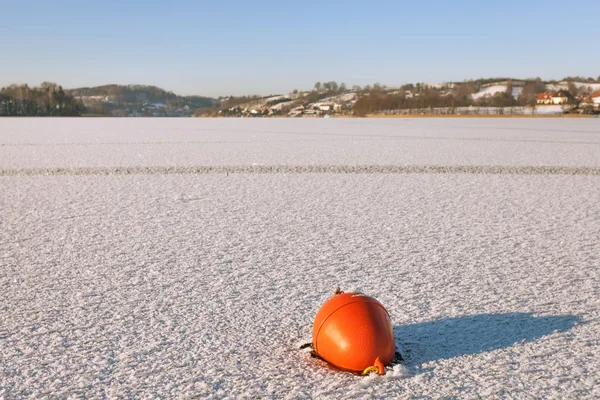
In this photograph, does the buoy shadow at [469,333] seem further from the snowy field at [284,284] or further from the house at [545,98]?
the house at [545,98]

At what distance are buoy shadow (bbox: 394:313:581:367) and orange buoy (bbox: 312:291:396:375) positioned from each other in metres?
0.23

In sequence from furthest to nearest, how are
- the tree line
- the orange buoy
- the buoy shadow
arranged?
the tree line, the buoy shadow, the orange buoy

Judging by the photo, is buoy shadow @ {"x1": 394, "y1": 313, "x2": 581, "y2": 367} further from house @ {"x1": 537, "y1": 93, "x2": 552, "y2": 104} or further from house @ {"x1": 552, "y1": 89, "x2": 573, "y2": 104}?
house @ {"x1": 537, "y1": 93, "x2": 552, "y2": 104}

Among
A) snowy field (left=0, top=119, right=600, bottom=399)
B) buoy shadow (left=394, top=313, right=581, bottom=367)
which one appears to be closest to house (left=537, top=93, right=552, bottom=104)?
snowy field (left=0, top=119, right=600, bottom=399)

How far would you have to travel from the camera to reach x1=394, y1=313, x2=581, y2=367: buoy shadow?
2498 mm

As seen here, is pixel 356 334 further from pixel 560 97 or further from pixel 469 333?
pixel 560 97

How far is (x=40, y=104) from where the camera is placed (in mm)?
88375

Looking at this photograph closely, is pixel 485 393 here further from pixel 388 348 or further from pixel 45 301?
pixel 45 301

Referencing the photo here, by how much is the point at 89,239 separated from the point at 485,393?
3.34 meters

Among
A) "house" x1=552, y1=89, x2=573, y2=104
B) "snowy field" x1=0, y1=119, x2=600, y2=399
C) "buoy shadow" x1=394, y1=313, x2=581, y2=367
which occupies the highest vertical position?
"house" x1=552, y1=89, x2=573, y2=104

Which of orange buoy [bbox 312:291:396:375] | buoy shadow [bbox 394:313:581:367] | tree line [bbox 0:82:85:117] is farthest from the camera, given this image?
tree line [bbox 0:82:85:117]

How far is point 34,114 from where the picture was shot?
3440 inches

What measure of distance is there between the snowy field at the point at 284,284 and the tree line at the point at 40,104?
88.0m

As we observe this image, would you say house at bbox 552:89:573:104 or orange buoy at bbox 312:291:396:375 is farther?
house at bbox 552:89:573:104
